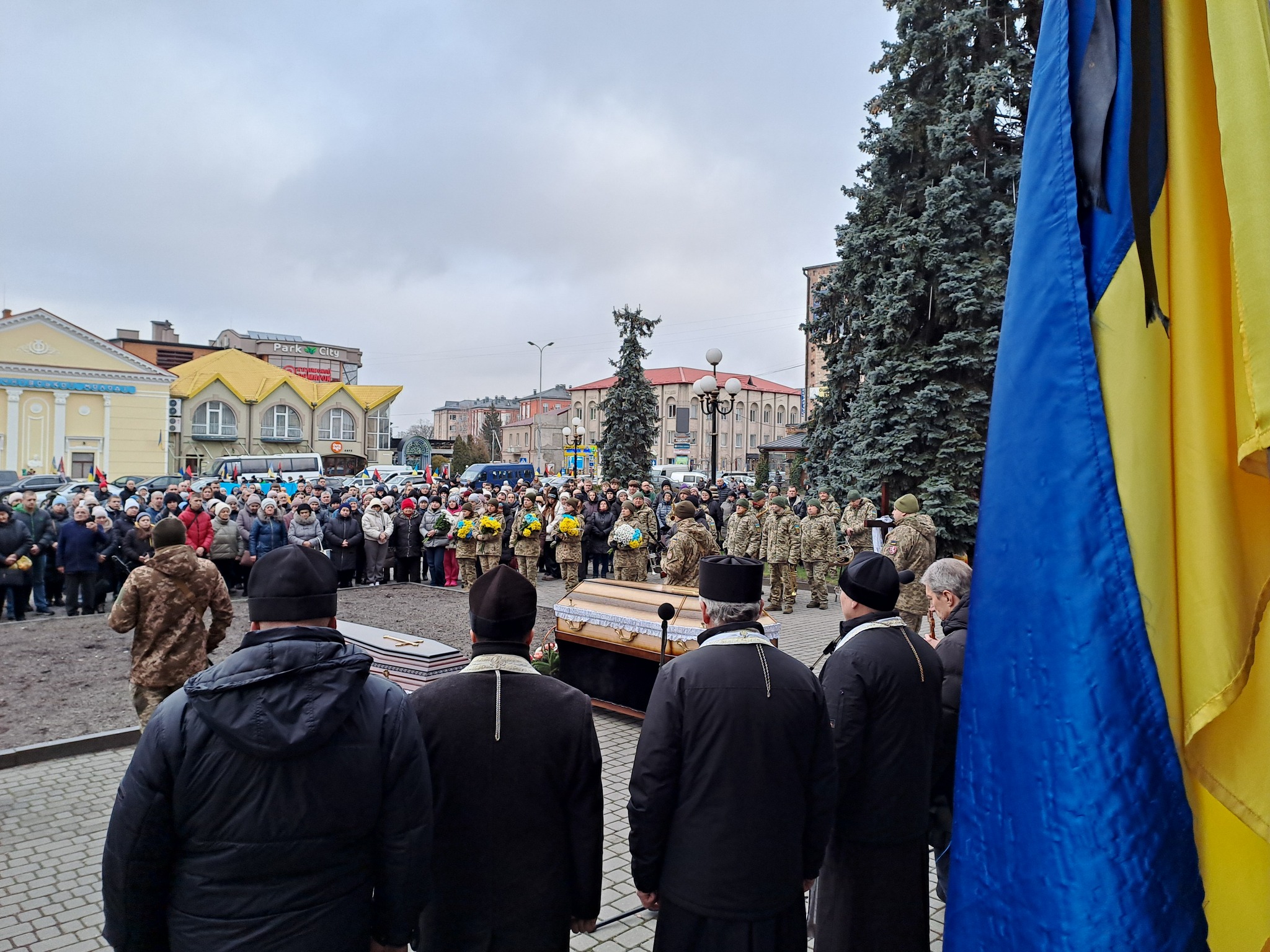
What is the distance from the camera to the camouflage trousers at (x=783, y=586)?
1514cm

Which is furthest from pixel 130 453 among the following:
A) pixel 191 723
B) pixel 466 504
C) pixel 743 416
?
pixel 743 416

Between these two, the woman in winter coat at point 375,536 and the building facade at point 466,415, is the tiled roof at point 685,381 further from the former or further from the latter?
the woman in winter coat at point 375,536

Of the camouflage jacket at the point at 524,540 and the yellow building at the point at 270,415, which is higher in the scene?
the yellow building at the point at 270,415

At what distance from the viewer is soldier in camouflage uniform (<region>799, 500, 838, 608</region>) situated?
1542cm

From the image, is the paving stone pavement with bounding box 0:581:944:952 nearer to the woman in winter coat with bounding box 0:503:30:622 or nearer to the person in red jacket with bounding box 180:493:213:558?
the woman in winter coat with bounding box 0:503:30:622

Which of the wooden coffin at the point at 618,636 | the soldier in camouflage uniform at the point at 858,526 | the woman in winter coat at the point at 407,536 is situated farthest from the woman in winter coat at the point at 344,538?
the soldier in camouflage uniform at the point at 858,526

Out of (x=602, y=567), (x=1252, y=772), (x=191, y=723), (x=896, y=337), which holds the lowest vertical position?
(x=602, y=567)

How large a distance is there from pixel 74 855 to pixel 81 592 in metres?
9.61

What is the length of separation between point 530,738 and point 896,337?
16127 mm

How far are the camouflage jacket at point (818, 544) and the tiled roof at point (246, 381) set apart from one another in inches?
1822

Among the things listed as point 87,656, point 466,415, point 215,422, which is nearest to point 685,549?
point 87,656

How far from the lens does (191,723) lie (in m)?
2.36

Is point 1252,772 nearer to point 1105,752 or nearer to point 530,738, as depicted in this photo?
point 1105,752

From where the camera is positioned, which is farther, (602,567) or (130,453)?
(130,453)
